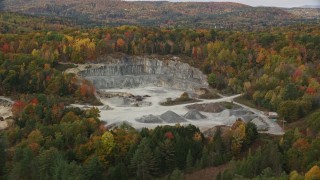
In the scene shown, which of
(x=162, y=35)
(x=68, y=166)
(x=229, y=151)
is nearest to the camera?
(x=68, y=166)

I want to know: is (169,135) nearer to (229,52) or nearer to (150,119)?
(150,119)

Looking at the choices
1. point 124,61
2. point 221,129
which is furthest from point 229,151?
point 124,61

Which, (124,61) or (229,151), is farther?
(124,61)

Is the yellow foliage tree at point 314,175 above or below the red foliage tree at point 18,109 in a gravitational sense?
above

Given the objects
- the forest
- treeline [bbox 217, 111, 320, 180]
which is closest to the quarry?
the forest

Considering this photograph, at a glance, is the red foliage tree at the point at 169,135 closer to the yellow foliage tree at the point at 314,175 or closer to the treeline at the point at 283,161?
the treeline at the point at 283,161

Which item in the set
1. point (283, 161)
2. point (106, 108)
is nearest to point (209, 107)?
point (106, 108)

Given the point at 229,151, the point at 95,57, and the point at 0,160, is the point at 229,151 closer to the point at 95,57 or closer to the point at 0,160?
the point at 0,160

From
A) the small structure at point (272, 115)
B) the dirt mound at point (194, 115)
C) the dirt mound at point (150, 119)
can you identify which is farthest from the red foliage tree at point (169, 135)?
the small structure at point (272, 115)
